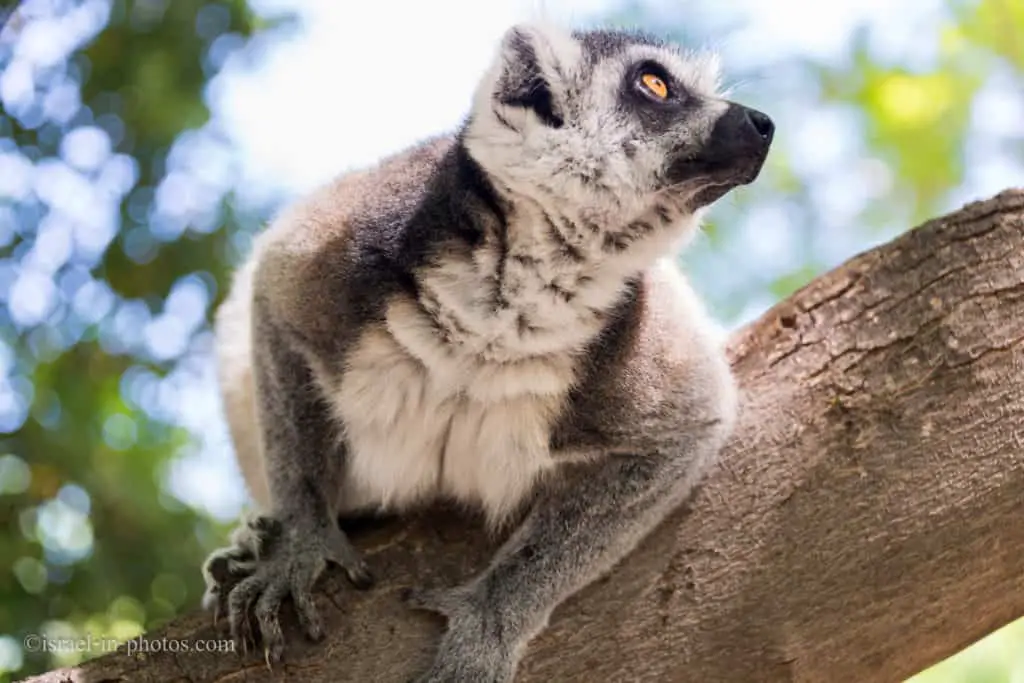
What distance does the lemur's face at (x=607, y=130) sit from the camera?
3.58 meters

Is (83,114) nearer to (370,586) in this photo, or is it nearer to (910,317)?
(370,586)

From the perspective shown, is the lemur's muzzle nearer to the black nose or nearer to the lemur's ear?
the black nose

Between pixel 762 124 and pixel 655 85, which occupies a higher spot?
pixel 655 85

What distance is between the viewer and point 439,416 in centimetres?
379

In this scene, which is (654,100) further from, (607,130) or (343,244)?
(343,244)

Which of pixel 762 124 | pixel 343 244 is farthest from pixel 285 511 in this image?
pixel 762 124

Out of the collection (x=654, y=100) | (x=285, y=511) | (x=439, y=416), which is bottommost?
(x=285, y=511)

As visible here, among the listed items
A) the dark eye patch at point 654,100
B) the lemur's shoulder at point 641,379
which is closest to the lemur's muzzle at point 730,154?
the dark eye patch at point 654,100

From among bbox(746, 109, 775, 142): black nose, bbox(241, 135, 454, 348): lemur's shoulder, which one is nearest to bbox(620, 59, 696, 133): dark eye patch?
bbox(746, 109, 775, 142): black nose

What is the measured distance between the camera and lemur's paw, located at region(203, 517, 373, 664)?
11.2 feet

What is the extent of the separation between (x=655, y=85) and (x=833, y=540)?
165 cm

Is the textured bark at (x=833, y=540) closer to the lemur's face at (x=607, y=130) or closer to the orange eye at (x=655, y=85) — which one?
the lemur's face at (x=607, y=130)

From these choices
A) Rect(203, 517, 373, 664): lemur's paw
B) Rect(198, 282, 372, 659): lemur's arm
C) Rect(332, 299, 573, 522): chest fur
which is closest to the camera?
Rect(203, 517, 373, 664): lemur's paw

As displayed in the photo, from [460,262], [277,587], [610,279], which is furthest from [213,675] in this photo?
[610,279]
